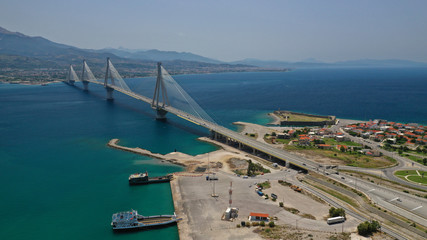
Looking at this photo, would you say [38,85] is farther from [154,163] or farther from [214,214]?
[214,214]

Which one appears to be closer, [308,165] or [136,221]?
[136,221]

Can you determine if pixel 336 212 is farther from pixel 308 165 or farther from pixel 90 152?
pixel 90 152

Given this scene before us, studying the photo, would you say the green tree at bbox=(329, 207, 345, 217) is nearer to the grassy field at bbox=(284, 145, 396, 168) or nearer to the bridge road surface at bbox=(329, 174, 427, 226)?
the bridge road surface at bbox=(329, 174, 427, 226)

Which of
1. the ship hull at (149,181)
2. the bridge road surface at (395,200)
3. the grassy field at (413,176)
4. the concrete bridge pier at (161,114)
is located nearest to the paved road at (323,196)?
the bridge road surface at (395,200)

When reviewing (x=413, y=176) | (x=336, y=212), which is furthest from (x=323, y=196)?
(x=413, y=176)

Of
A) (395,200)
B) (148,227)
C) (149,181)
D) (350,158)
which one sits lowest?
(148,227)

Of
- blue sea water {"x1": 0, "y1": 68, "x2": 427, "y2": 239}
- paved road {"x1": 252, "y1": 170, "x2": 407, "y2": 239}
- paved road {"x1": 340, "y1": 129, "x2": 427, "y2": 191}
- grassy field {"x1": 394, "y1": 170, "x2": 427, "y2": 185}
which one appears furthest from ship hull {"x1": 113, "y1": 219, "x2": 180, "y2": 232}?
grassy field {"x1": 394, "y1": 170, "x2": 427, "y2": 185}

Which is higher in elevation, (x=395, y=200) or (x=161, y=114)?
(x=161, y=114)

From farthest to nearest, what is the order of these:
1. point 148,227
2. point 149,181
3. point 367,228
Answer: point 149,181 < point 148,227 < point 367,228
